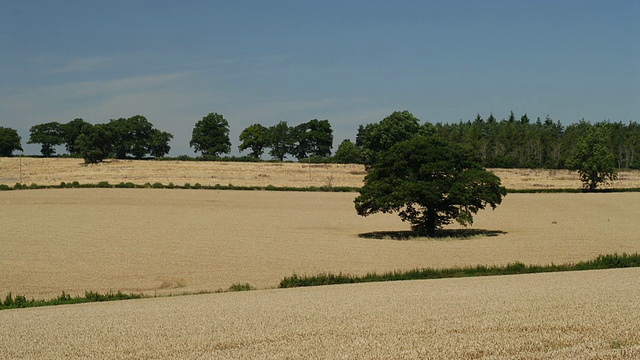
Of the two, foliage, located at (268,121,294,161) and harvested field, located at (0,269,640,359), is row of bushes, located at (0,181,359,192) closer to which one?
harvested field, located at (0,269,640,359)

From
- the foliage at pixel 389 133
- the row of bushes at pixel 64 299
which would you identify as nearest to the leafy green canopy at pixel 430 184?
the row of bushes at pixel 64 299

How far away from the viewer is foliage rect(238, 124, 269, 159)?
18288 cm

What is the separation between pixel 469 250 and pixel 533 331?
87.3 feet

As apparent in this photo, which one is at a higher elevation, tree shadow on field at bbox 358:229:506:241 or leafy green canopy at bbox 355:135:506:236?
leafy green canopy at bbox 355:135:506:236

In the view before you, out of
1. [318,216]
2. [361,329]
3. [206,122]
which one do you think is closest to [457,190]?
[318,216]

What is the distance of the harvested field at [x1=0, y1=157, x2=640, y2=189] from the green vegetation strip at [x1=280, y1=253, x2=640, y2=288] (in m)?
65.3

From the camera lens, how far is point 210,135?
177375 millimetres

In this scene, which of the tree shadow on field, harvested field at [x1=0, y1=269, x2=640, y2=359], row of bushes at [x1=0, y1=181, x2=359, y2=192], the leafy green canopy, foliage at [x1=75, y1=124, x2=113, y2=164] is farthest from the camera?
foliage at [x1=75, y1=124, x2=113, y2=164]

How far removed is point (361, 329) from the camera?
13.7 metres

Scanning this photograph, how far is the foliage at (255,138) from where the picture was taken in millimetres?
182875

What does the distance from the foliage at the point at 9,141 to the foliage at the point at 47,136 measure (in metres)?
10.5

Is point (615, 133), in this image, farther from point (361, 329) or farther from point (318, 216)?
point (361, 329)

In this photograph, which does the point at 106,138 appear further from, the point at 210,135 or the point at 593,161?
the point at 593,161

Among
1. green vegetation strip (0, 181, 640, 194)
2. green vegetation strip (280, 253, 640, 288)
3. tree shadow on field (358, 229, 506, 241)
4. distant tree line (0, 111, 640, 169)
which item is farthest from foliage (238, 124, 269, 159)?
green vegetation strip (280, 253, 640, 288)
